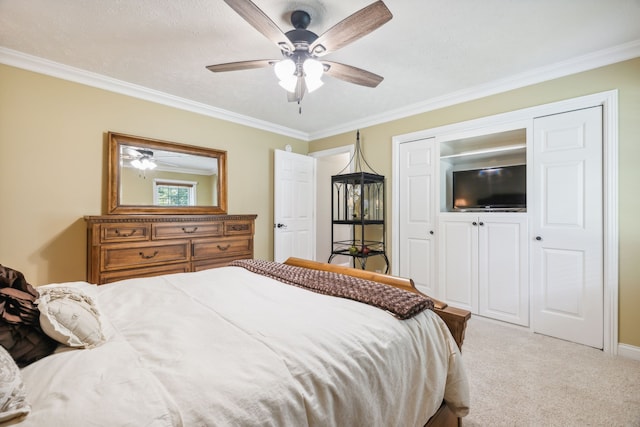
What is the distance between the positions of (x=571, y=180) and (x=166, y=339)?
3.21 metres

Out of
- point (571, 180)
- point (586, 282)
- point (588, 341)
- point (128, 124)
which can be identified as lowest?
point (588, 341)

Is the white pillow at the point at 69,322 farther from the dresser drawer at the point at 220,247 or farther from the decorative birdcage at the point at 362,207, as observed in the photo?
the decorative birdcage at the point at 362,207

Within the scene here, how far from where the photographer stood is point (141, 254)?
108 inches

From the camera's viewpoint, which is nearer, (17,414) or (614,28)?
(17,414)

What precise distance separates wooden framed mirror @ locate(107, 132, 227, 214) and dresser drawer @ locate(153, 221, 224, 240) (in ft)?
1.29

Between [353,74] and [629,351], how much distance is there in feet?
9.96

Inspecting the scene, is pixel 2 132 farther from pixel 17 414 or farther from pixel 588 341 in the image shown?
pixel 588 341

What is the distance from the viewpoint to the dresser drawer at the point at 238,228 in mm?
3373

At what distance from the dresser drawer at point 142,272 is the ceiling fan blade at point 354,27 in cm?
240

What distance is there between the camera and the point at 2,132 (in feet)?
7.82

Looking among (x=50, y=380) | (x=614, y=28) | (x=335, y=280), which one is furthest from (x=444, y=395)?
(x=614, y=28)

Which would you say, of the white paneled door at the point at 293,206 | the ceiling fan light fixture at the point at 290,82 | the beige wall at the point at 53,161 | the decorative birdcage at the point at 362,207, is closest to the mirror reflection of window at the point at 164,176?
the beige wall at the point at 53,161

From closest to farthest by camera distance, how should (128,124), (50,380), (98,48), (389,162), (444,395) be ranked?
(50,380) < (444,395) < (98,48) < (128,124) < (389,162)

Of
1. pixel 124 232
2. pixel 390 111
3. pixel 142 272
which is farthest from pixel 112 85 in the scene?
pixel 390 111
